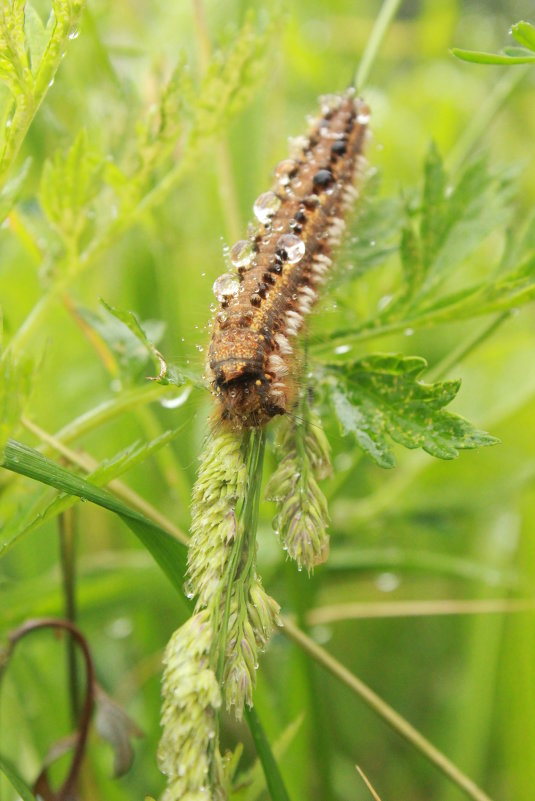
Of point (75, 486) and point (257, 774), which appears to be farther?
point (257, 774)

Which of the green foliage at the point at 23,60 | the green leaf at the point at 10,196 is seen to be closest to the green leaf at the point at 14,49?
the green foliage at the point at 23,60

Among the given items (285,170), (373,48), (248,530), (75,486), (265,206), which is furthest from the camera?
(373,48)

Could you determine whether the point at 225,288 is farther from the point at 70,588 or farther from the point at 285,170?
the point at 70,588

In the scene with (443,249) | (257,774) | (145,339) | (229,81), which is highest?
(229,81)

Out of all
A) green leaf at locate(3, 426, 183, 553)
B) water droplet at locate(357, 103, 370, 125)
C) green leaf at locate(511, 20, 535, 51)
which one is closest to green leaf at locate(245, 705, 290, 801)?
green leaf at locate(3, 426, 183, 553)

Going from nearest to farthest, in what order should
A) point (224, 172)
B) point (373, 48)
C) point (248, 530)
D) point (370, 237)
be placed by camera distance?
point (248, 530) < point (370, 237) < point (373, 48) < point (224, 172)

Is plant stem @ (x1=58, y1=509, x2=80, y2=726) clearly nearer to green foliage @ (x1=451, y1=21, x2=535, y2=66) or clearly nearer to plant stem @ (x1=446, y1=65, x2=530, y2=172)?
green foliage @ (x1=451, y1=21, x2=535, y2=66)

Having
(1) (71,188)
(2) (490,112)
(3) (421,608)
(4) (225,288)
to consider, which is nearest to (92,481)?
(4) (225,288)
